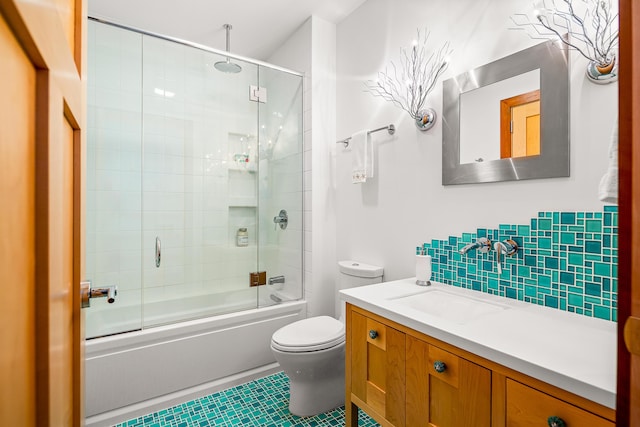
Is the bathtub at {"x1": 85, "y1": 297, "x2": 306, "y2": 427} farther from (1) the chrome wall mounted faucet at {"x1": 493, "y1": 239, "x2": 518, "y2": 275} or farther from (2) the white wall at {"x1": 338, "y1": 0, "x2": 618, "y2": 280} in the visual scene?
(1) the chrome wall mounted faucet at {"x1": 493, "y1": 239, "x2": 518, "y2": 275}

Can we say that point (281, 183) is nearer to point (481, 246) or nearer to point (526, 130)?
point (481, 246)

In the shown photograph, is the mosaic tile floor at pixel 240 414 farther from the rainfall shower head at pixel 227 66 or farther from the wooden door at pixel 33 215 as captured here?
the rainfall shower head at pixel 227 66

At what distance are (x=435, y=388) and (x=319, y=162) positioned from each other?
178 centimetres

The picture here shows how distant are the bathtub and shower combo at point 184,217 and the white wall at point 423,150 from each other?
473 mm

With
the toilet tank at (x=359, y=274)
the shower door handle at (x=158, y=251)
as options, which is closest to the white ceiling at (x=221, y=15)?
the shower door handle at (x=158, y=251)

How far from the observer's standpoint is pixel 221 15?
2430 mm

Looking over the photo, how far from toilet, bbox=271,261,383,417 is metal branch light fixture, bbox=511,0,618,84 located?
5.29 ft

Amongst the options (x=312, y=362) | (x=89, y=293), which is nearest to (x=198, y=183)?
(x=312, y=362)

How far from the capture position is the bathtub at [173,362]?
5.68ft

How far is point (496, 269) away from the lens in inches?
56.1

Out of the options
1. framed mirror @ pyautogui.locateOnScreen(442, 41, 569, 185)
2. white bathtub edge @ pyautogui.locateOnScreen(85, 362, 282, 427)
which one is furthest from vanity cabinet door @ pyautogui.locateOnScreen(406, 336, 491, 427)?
white bathtub edge @ pyautogui.locateOnScreen(85, 362, 282, 427)

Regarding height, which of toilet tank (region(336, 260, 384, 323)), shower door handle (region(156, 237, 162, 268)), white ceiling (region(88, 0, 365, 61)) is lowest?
toilet tank (region(336, 260, 384, 323))

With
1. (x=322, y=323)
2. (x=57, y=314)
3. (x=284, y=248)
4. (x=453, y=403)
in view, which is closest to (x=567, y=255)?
(x=453, y=403)

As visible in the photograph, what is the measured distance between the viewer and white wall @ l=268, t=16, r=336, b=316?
245cm
